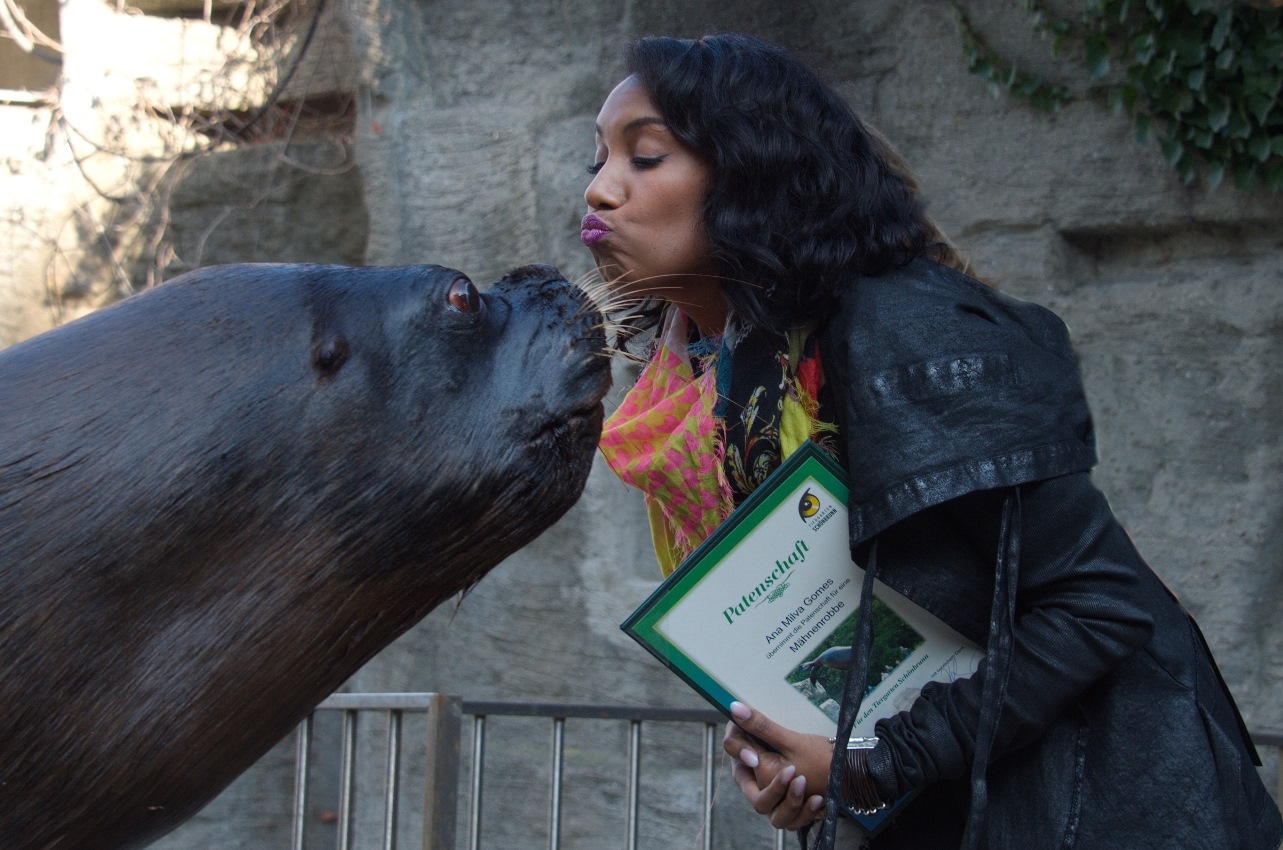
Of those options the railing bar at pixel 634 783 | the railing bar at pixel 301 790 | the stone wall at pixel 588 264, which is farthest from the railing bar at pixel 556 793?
the stone wall at pixel 588 264

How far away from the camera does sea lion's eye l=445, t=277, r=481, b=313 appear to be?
1287mm

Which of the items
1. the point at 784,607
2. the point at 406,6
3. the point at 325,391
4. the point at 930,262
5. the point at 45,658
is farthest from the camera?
the point at 406,6

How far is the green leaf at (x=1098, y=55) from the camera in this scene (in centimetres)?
369

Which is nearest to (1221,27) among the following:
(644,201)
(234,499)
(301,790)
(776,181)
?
(776,181)

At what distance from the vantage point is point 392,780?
3219 mm

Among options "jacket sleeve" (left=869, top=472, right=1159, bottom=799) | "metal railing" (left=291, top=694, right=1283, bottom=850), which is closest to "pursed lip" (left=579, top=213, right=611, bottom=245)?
"jacket sleeve" (left=869, top=472, right=1159, bottom=799)

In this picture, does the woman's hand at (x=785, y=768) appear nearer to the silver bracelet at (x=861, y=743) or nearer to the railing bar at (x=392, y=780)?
the silver bracelet at (x=861, y=743)

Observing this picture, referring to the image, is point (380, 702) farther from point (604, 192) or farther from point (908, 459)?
point (908, 459)

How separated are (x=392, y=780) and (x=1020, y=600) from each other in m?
2.13

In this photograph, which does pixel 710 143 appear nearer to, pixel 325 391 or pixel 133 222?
pixel 325 391

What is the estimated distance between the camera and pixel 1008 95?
12.8ft

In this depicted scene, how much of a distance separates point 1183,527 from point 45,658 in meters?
3.28

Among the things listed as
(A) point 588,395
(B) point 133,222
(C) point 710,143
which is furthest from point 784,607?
(B) point 133,222

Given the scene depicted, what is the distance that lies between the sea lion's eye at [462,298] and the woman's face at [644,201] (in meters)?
0.34
